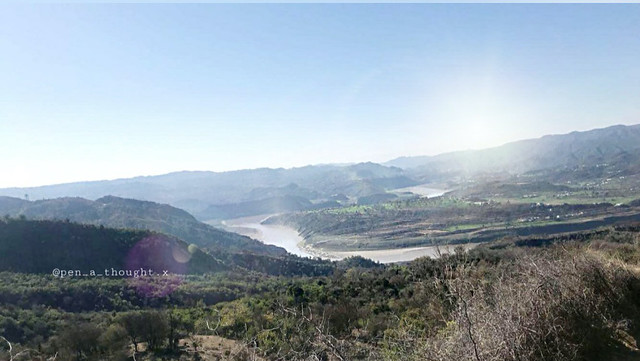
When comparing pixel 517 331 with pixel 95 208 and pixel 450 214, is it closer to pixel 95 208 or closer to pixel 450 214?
pixel 450 214

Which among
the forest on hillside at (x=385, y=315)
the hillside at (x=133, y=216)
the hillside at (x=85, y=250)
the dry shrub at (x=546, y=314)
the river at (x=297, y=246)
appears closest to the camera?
the dry shrub at (x=546, y=314)

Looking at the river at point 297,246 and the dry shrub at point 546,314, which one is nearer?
the dry shrub at point 546,314

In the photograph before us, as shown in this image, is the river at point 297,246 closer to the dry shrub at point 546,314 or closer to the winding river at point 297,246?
the winding river at point 297,246

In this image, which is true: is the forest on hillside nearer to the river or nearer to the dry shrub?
the dry shrub

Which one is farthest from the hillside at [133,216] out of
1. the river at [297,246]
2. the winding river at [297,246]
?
the winding river at [297,246]

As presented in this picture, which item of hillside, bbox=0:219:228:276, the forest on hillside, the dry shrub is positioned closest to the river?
the forest on hillside

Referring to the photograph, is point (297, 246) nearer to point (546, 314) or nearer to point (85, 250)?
point (85, 250)

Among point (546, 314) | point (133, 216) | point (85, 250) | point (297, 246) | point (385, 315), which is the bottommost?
point (297, 246)

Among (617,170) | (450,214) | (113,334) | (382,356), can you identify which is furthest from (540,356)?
(617,170)

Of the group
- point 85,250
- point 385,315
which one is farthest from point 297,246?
point 385,315
